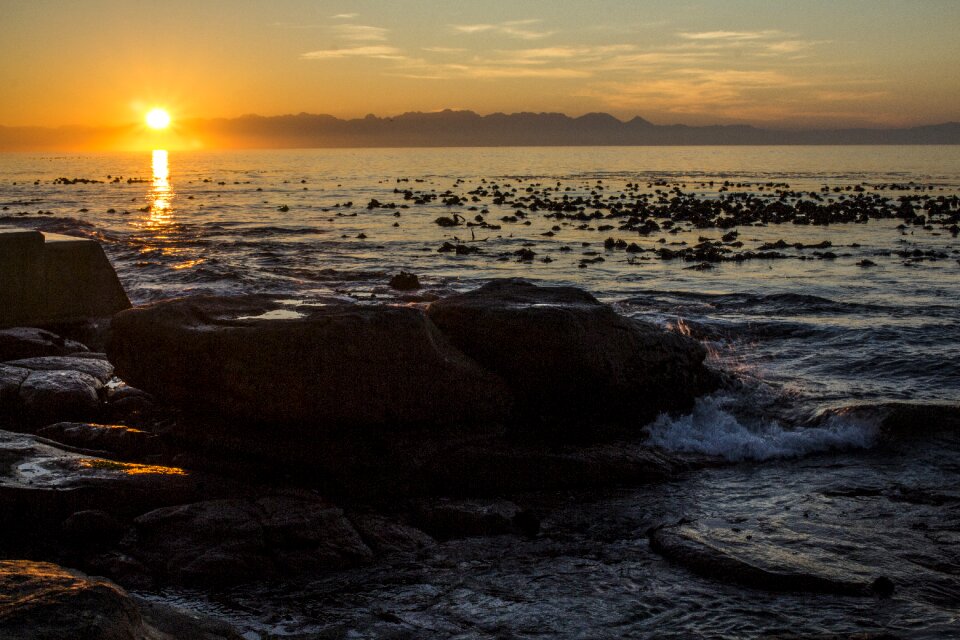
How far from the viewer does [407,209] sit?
50.3m

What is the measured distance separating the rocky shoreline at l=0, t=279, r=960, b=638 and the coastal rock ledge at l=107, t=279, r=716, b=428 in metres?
0.02

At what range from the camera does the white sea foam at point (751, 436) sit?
33.3ft

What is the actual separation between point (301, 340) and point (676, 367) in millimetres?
4779

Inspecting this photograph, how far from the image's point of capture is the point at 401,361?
9164 millimetres

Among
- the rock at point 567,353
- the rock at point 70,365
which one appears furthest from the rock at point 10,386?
the rock at point 567,353

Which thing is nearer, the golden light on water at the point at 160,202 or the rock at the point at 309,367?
the rock at the point at 309,367

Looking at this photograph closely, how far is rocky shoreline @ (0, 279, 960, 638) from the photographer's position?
713 centimetres

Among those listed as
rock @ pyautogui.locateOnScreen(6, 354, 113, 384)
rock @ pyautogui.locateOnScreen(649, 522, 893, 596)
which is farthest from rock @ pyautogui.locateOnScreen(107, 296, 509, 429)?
rock @ pyautogui.locateOnScreen(649, 522, 893, 596)

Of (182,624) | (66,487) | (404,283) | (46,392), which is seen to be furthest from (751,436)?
(404,283)

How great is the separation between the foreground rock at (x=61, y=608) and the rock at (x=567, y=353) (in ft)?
18.5

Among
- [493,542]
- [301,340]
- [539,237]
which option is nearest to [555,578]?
[493,542]

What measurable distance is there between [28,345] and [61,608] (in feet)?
31.4

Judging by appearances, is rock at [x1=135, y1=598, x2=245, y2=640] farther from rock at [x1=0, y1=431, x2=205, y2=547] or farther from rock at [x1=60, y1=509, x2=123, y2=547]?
rock at [x1=0, y1=431, x2=205, y2=547]

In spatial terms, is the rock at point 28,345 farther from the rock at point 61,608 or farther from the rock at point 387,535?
the rock at point 61,608
